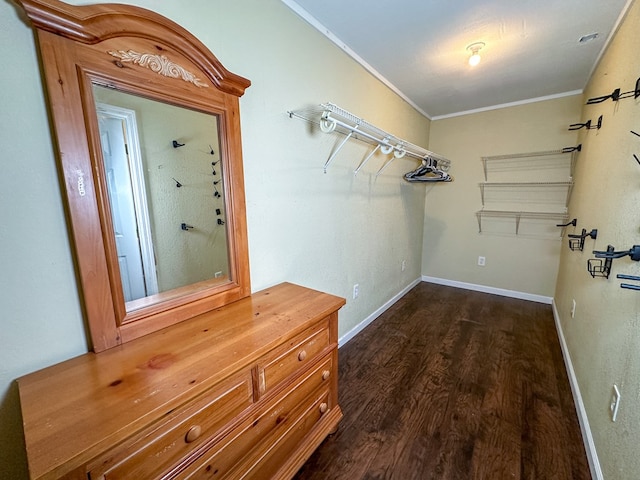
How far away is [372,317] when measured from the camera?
2695 mm

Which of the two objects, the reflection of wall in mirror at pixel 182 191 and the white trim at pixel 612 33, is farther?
the white trim at pixel 612 33

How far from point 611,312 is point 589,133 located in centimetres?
179

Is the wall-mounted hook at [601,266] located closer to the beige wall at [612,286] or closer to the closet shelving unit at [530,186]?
the beige wall at [612,286]

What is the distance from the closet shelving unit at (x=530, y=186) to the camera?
2.85 meters

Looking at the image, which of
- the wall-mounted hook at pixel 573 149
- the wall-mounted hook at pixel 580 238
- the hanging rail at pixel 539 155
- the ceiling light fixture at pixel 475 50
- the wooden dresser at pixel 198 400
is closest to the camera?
the wooden dresser at pixel 198 400

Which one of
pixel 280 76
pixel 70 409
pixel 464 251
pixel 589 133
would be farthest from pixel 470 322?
pixel 70 409

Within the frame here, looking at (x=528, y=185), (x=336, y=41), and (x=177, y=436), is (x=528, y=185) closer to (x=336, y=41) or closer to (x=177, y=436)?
(x=336, y=41)

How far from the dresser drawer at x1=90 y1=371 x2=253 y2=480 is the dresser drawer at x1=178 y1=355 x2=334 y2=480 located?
76mm

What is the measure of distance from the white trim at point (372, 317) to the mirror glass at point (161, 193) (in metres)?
1.36

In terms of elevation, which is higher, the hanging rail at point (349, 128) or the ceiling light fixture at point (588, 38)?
the ceiling light fixture at point (588, 38)

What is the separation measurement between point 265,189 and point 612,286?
5.89 ft

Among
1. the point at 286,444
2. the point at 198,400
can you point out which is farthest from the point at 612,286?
the point at 198,400

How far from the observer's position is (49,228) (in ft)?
2.66

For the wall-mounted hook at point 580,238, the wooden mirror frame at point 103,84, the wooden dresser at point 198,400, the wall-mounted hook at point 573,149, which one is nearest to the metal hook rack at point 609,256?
the wall-mounted hook at point 580,238
